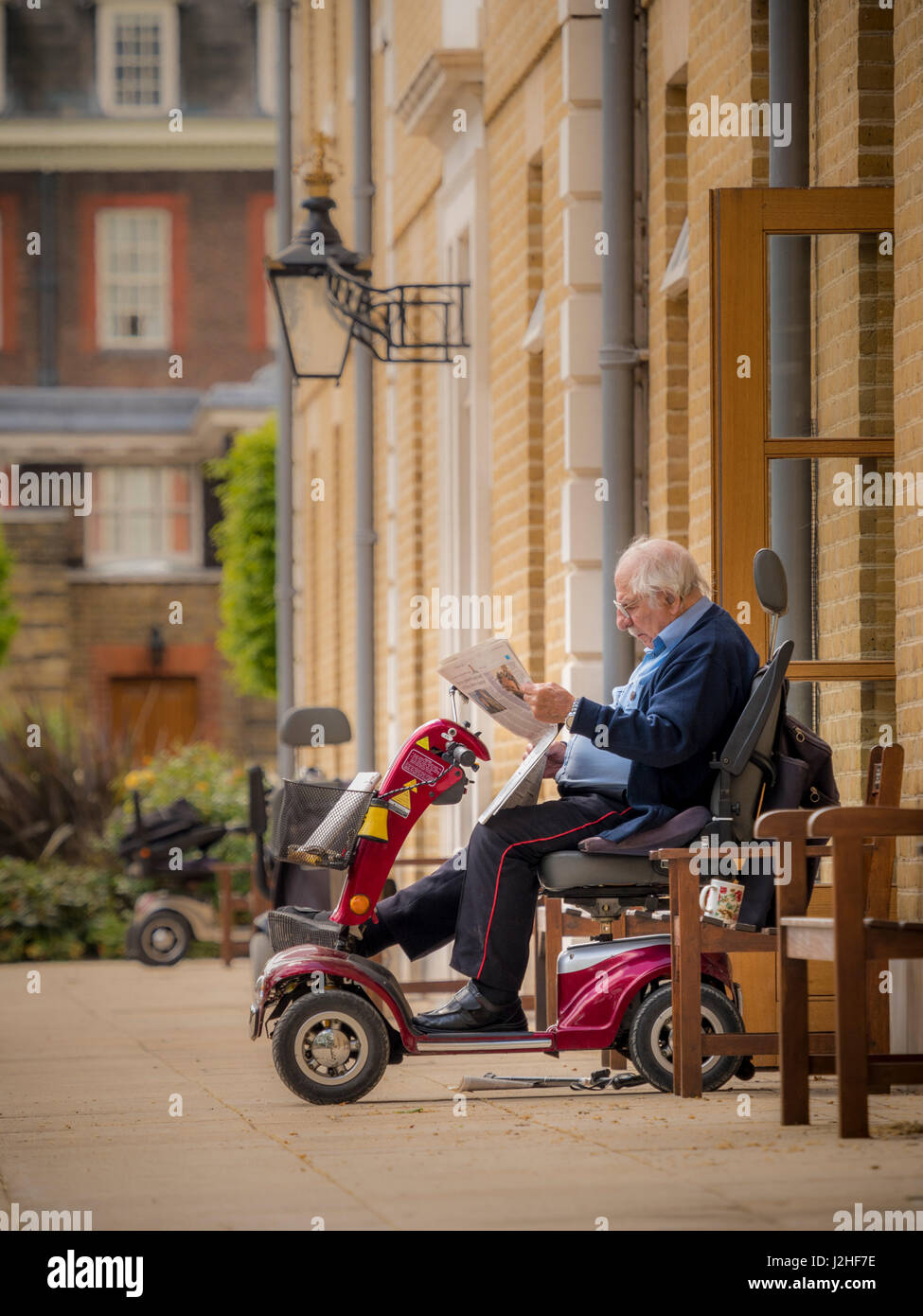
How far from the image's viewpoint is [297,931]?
6.36 meters

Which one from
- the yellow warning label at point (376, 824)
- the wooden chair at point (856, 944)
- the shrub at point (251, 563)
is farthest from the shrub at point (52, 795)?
the wooden chair at point (856, 944)

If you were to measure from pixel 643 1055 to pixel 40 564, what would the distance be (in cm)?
2787

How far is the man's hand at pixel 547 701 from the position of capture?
586 cm

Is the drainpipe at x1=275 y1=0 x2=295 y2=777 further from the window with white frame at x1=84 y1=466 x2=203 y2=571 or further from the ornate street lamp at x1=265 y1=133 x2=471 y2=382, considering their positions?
the window with white frame at x1=84 y1=466 x2=203 y2=571

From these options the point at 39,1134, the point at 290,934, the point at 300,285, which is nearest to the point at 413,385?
the point at 300,285

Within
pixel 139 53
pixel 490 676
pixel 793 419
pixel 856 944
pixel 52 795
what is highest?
pixel 139 53

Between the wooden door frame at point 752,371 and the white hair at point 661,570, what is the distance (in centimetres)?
A: 61

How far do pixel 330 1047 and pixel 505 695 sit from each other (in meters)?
1.09

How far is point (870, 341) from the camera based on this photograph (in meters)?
7.13

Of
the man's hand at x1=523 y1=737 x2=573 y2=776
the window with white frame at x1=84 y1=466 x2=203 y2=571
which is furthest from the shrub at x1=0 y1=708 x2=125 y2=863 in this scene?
the window with white frame at x1=84 y1=466 x2=203 y2=571

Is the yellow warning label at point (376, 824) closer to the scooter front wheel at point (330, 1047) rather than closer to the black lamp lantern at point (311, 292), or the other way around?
the scooter front wheel at point (330, 1047)

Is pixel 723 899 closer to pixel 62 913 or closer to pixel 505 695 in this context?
pixel 505 695

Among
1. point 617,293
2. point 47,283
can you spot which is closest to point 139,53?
point 47,283
